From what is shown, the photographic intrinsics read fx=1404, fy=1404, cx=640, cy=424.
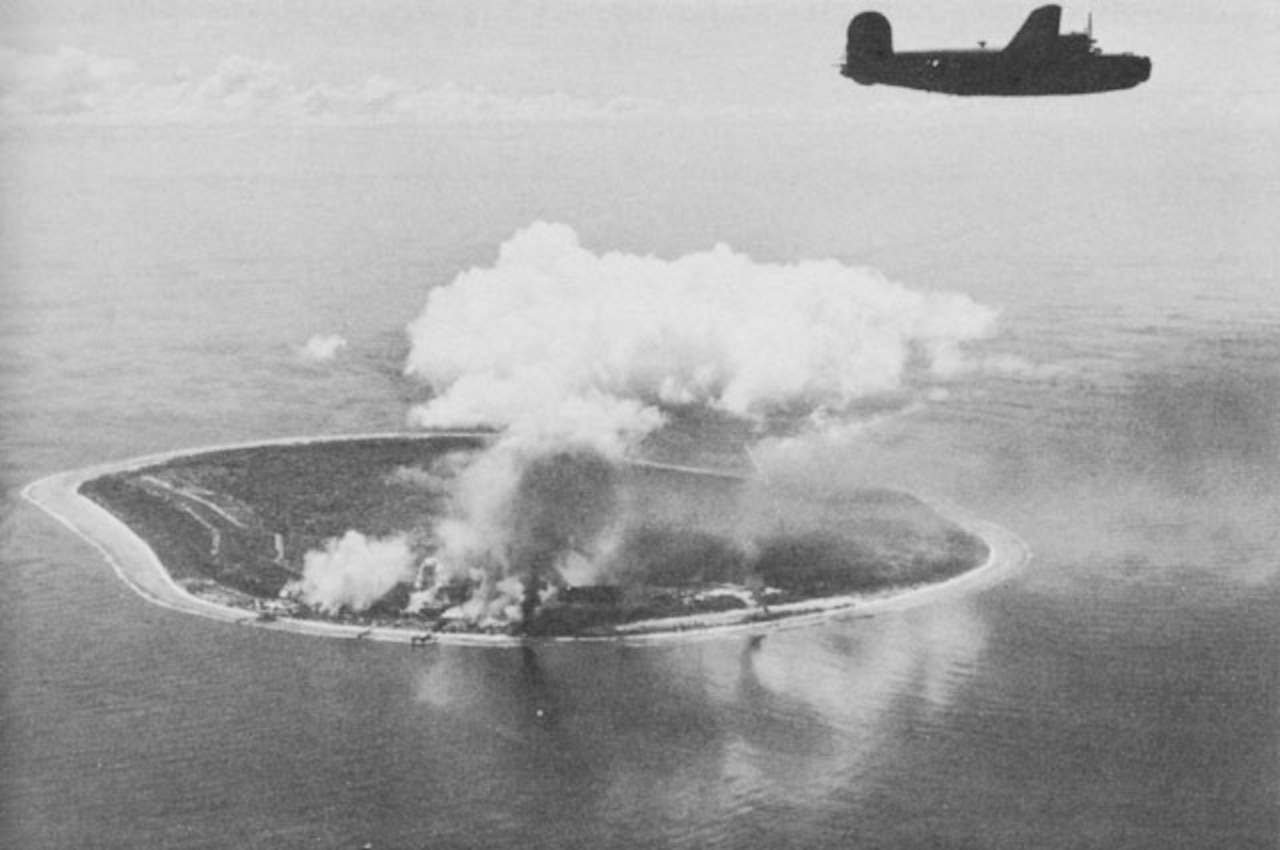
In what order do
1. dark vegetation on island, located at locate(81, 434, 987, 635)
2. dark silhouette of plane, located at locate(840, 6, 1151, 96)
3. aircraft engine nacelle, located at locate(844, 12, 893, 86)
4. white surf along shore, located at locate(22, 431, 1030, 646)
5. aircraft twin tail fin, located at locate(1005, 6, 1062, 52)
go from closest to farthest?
aircraft twin tail fin, located at locate(1005, 6, 1062, 52), dark silhouette of plane, located at locate(840, 6, 1151, 96), aircraft engine nacelle, located at locate(844, 12, 893, 86), white surf along shore, located at locate(22, 431, 1030, 646), dark vegetation on island, located at locate(81, 434, 987, 635)

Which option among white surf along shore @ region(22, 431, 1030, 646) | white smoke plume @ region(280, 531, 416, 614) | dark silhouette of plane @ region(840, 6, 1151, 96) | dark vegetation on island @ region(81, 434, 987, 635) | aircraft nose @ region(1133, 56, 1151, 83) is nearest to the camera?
dark silhouette of plane @ region(840, 6, 1151, 96)

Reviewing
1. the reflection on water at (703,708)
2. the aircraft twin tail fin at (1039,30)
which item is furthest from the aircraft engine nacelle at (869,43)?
the reflection on water at (703,708)

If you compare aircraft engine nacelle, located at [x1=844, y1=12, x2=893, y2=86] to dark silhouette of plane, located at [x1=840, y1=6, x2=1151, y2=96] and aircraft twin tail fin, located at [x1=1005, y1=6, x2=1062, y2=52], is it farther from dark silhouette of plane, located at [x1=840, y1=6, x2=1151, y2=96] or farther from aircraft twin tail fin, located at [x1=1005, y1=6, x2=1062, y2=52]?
aircraft twin tail fin, located at [x1=1005, y1=6, x2=1062, y2=52]

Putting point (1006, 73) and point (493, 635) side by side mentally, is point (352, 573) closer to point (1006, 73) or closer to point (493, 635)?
point (493, 635)

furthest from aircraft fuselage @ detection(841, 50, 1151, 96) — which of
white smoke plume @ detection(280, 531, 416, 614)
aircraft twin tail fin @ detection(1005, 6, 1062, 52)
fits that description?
white smoke plume @ detection(280, 531, 416, 614)

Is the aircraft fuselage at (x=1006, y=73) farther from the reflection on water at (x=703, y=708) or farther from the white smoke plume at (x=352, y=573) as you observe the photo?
the white smoke plume at (x=352, y=573)

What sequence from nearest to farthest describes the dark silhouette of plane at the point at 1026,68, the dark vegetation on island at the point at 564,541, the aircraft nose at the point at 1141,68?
the dark silhouette of plane at the point at 1026,68
the aircraft nose at the point at 1141,68
the dark vegetation on island at the point at 564,541
